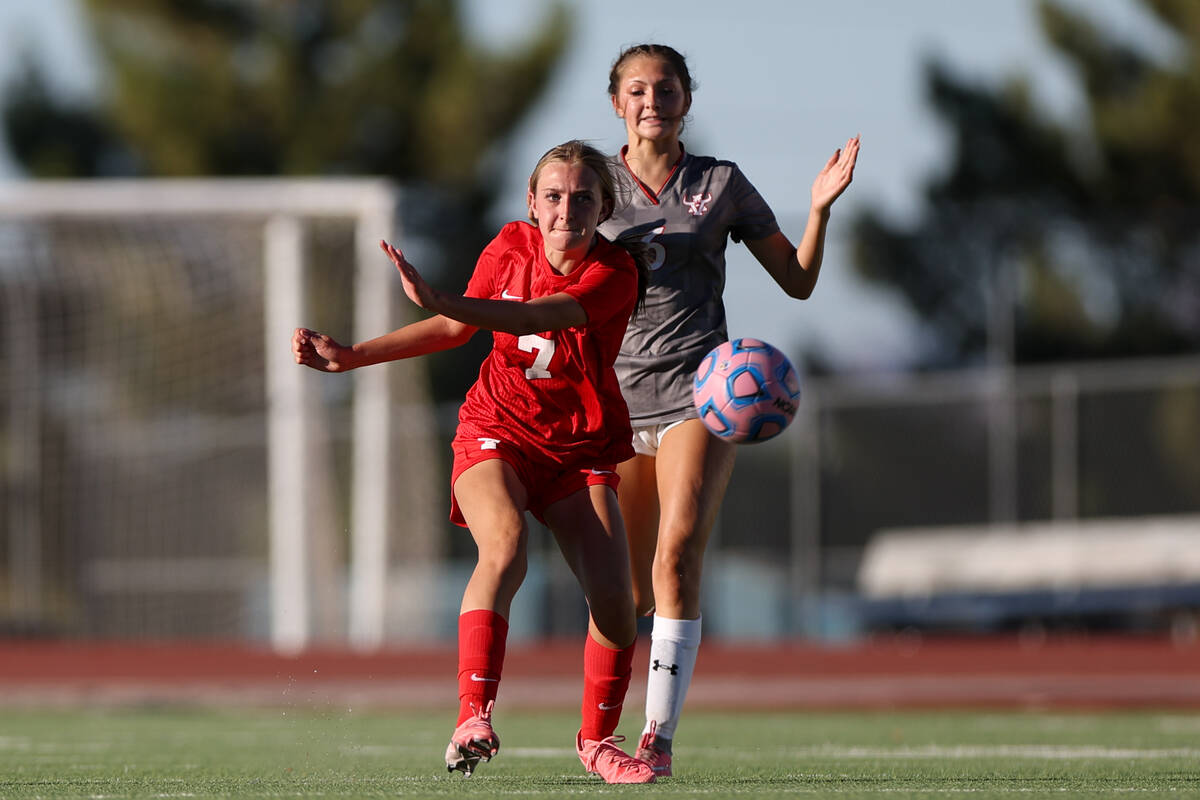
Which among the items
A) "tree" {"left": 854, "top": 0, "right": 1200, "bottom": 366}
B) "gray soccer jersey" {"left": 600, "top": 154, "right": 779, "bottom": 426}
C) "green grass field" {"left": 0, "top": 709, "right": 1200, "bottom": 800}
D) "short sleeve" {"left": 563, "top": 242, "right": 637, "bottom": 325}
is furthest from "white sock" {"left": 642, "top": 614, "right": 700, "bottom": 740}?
"tree" {"left": 854, "top": 0, "right": 1200, "bottom": 366}

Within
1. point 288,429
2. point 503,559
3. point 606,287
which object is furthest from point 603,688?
point 288,429

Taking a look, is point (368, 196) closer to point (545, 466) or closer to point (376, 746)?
point (376, 746)

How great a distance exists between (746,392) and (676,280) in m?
0.58

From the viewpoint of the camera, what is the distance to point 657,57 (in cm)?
560

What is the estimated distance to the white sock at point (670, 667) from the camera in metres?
5.20

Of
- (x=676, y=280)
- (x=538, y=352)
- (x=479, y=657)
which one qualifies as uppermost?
(x=676, y=280)

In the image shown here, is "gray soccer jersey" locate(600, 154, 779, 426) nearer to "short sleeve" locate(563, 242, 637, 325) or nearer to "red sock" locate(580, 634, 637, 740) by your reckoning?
"short sleeve" locate(563, 242, 637, 325)

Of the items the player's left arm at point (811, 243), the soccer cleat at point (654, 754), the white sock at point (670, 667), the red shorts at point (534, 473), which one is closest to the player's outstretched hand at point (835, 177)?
the player's left arm at point (811, 243)

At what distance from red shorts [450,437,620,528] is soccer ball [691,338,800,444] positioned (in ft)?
1.18

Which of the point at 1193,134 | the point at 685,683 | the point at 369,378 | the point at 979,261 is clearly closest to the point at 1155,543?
the point at 979,261

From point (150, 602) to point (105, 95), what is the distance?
11.3 m

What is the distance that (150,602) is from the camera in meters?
19.6

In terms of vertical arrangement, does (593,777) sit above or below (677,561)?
below

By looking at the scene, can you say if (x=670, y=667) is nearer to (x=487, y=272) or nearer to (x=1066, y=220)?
(x=487, y=272)
